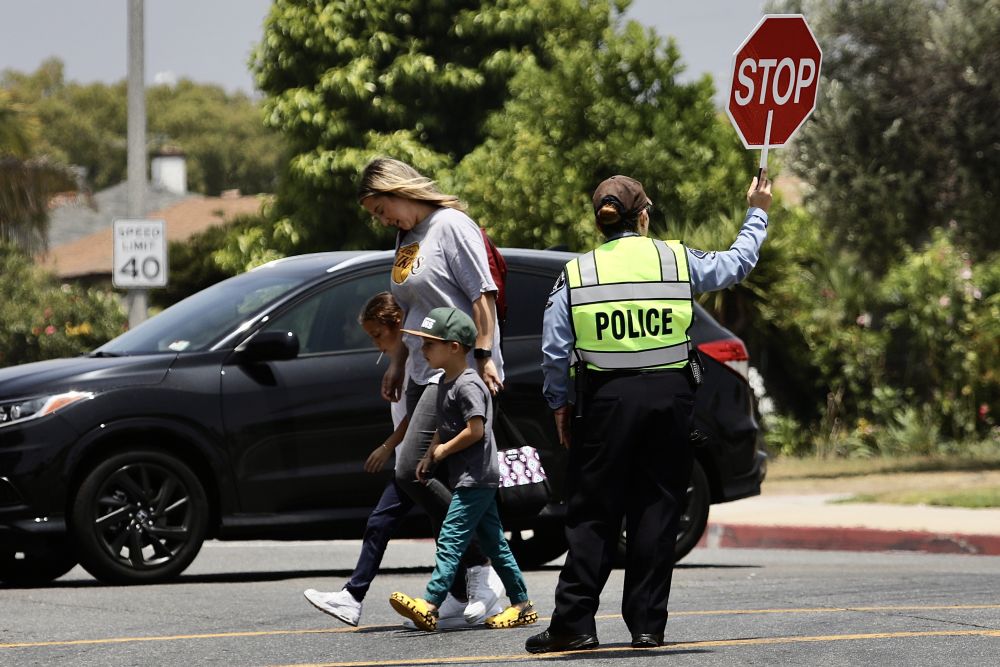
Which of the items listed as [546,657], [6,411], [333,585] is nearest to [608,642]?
[546,657]

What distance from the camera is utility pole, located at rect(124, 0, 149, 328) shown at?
15.4 metres

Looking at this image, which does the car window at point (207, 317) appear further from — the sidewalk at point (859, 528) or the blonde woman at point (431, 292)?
the sidewalk at point (859, 528)

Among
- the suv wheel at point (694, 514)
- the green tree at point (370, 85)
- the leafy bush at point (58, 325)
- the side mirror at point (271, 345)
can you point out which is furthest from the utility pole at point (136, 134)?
the leafy bush at point (58, 325)

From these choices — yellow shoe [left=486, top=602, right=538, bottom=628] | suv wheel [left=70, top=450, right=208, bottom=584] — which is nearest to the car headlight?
suv wheel [left=70, top=450, right=208, bottom=584]

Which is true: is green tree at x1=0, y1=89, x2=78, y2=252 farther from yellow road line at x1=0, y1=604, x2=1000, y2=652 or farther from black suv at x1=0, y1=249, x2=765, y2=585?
yellow road line at x1=0, y1=604, x2=1000, y2=652

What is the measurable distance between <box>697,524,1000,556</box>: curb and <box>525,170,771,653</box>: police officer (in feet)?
19.5

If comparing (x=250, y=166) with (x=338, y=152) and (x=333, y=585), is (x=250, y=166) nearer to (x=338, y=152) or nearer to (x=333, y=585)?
(x=338, y=152)

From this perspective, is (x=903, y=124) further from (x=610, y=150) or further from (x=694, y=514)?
(x=694, y=514)

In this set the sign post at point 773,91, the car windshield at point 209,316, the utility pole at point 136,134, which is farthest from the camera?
the utility pole at point 136,134

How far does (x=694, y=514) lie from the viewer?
31.9 ft

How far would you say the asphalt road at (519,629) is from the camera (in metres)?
6.05

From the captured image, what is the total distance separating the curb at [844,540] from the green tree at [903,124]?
6.62 m

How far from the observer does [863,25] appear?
62.6 ft

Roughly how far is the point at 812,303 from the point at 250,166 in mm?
57818
